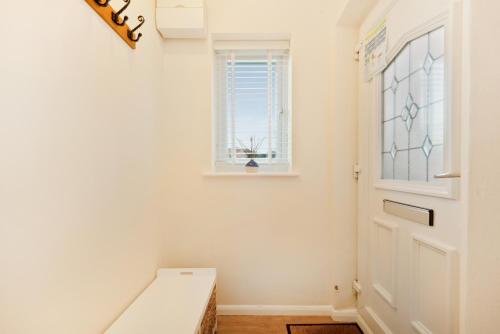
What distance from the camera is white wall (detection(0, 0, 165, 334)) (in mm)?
729

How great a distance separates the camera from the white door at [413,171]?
1.01 metres

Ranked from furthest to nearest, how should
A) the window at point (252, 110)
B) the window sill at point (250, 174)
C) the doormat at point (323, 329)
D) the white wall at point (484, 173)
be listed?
the window at point (252, 110) < the window sill at point (250, 174) < the doormat at point (323, 329) < the white wall at point (484, 173)

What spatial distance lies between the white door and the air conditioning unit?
1.17 meters

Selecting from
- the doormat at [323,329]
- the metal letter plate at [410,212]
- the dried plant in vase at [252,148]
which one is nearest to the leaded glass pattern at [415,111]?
the metal letter plate at [410,212]

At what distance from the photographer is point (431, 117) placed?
1.15 m

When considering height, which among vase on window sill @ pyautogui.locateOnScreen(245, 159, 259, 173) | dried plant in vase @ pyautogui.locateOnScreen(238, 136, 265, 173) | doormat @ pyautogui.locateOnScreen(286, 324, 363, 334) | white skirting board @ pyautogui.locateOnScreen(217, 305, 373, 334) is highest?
dried plant in vase @ pyautogui.locateOnScreen(238, 136, 265, 173)

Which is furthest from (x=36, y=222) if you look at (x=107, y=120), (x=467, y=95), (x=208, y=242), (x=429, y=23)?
(x=429, y=23)

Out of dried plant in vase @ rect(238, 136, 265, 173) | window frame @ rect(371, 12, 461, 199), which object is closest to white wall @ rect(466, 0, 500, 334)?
window frame @ rect(371, 12, 461, 199)

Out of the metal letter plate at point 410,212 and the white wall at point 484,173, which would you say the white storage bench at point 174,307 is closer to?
the white wall at point 484,173

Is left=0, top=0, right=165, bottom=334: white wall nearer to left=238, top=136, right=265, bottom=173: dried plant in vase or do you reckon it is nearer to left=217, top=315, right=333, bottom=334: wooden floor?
left=217, top=315, right=333, bottom=334: wooden floor

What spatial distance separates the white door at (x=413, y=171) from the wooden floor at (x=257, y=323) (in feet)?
1.37

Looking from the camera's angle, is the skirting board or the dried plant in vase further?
the dried plant in vase

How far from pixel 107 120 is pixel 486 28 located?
1.42m

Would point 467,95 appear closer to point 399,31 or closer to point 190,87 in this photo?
point 399,31
